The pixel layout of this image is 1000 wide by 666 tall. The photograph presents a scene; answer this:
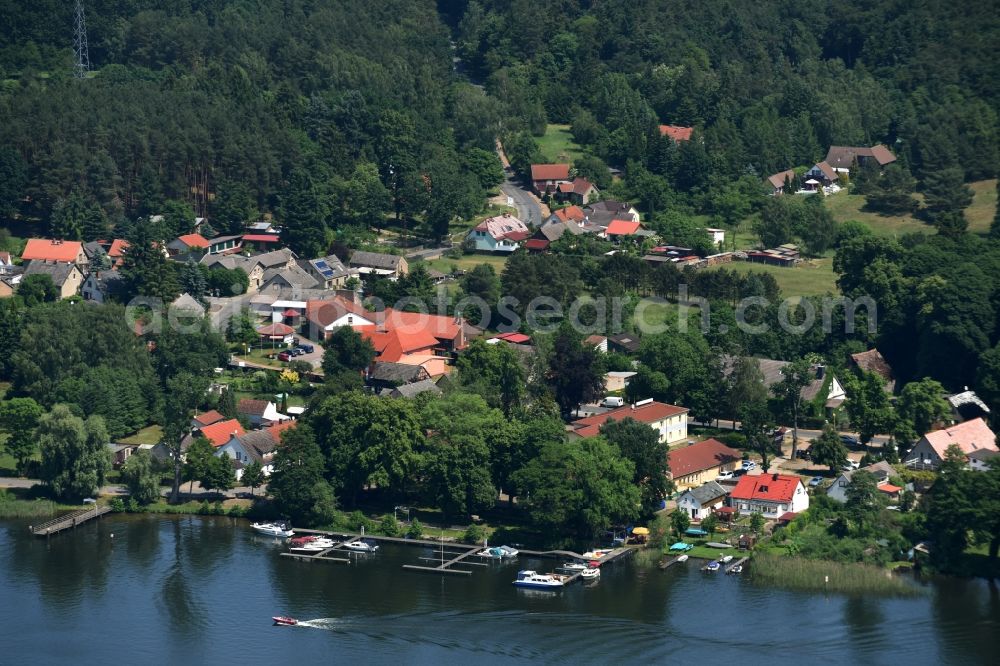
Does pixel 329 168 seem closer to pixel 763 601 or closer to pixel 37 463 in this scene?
pixel 37 463

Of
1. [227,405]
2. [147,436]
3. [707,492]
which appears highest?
[227,405]

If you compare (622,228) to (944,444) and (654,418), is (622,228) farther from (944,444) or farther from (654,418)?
(944,444)

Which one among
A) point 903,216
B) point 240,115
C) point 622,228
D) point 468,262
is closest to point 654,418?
point 468,262

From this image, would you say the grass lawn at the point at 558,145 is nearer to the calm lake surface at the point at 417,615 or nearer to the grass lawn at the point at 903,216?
the grass lawn at the point at 903,216

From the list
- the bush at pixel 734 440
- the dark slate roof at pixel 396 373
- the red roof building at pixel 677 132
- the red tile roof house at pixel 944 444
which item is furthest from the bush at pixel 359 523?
the red roof building at pixel 677 132

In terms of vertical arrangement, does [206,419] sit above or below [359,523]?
above

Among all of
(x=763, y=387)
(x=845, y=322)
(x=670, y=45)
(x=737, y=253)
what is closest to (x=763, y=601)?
(x=763, y=387)

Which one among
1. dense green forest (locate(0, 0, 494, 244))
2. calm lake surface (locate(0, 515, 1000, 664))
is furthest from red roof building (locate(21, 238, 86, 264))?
calm lake surface (locate(0, 515, 1000, 664))
